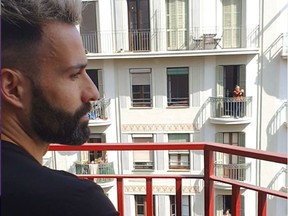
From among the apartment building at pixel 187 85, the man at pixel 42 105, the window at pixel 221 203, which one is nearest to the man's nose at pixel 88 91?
the man at pixel 42 105

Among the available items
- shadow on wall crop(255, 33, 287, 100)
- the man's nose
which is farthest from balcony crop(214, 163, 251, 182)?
the man's nose

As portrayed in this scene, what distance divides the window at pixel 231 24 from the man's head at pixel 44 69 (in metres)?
3.94

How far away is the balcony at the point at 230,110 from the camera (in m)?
4.15

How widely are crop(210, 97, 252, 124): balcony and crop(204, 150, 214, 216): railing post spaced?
132 inches

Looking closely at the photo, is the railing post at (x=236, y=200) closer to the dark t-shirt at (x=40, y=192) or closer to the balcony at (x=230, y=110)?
the dark t-shirt at (x=40, y=192)

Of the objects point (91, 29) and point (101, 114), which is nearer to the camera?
point (91, 29)

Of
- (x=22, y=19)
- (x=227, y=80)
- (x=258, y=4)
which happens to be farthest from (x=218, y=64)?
(x=22, y=19)

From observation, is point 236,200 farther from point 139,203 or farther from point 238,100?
point 139,203

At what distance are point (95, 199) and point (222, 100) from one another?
397 cm

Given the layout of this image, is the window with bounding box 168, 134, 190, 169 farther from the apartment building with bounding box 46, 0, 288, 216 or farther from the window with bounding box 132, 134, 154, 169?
the window with bounding box 132, 134, 154, 169

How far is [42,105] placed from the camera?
1.20 ft

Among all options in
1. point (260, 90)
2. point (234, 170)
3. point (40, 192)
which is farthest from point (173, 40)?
point (40, 192)

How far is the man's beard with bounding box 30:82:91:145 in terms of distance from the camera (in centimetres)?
36

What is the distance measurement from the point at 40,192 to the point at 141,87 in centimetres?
404
